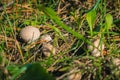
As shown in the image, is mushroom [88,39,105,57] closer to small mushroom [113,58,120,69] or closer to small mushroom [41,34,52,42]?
small mushroom [113,58,120,69]

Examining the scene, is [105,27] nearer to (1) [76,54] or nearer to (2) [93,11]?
(2) [93,11]

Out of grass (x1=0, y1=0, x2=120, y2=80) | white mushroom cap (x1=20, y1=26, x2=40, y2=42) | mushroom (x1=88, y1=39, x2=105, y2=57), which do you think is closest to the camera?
grass (x1=0, y1=0, x2=120, y2=80)

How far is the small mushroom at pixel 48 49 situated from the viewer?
1.67 meters

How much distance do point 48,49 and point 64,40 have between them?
0.36 feet

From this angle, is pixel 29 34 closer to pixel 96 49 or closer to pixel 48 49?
pixel 48 49

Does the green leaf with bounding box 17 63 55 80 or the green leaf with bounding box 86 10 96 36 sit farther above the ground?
the green leaf with bounding box 86 10 96 36

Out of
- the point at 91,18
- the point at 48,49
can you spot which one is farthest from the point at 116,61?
the point at 48,49

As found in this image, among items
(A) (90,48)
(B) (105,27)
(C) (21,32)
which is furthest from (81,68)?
(C) (21,32)

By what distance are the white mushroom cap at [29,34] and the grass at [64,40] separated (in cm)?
3

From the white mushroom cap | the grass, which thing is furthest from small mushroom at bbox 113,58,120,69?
the white mushroom cap

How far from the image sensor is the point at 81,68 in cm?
153

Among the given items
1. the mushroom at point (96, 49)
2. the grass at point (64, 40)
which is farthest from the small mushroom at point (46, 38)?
the mushroom at point (96, 49)

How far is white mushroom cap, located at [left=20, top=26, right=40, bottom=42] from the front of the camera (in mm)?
1751

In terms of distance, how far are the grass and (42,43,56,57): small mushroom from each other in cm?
3
